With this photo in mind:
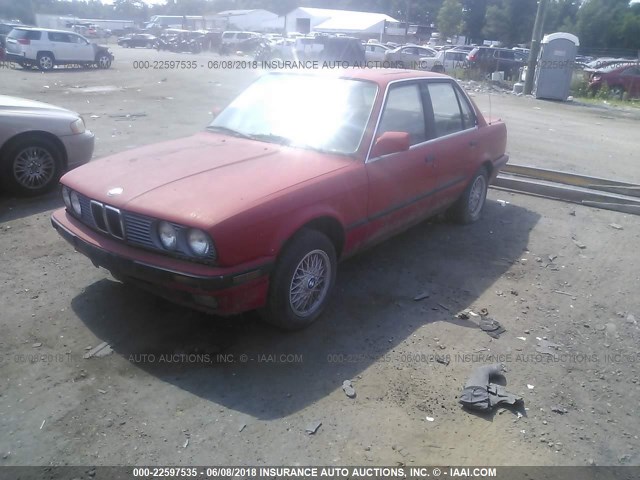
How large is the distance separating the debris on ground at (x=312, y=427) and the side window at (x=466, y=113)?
3846mm

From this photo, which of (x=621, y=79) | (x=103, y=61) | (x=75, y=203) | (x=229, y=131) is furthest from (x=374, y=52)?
(x=75, y=203)

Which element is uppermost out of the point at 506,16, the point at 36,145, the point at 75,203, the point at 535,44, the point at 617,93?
the point at 506,16

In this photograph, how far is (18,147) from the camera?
20.5 feet

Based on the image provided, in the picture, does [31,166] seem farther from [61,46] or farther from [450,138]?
[61,46]

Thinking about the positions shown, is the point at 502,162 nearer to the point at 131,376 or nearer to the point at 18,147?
the point at 131,376

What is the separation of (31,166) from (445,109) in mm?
4669

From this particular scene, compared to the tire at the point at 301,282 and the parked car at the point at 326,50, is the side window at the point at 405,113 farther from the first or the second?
the parked car at the point at 326,50

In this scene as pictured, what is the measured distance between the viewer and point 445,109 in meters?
5.60

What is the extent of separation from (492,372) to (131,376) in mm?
2287

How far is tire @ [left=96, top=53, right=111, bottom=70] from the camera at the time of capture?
26.0m

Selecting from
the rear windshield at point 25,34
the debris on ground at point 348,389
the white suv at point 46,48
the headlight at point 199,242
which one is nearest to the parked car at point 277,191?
the headlight at point 199,242

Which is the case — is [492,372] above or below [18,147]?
below

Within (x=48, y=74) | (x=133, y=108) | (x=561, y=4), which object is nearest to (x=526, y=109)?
(x=133, y=108)

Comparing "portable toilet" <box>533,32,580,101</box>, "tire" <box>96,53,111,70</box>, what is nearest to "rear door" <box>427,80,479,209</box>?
"portable toilet" <box>533,32,580,101</box>
